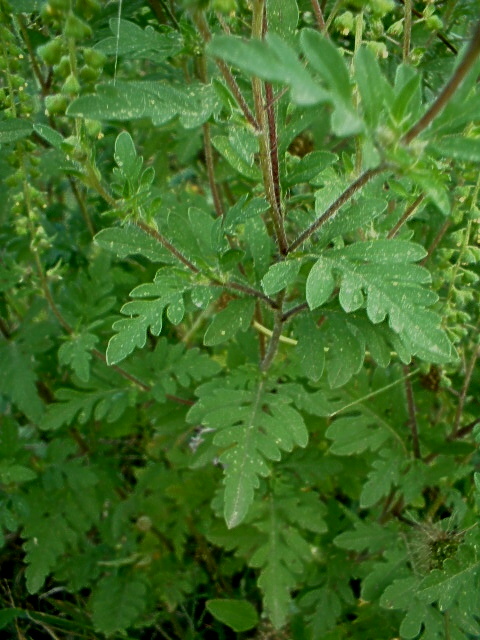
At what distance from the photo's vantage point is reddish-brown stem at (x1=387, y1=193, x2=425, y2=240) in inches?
63.5

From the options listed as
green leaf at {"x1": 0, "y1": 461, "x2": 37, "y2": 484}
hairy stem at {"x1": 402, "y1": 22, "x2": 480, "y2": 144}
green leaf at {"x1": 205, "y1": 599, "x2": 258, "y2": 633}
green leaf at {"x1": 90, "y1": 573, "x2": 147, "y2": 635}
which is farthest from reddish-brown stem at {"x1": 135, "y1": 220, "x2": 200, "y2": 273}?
green leaf at {"x1": 90, "y1": 573, "x2": 147, "y2": 635}

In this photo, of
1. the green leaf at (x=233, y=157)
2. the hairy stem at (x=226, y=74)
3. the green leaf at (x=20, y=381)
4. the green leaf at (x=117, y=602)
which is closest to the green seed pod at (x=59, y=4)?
the hairy stem at (x=226, y=74)

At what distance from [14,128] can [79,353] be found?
2.54 feet

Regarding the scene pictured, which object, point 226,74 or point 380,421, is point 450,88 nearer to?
point 226,74

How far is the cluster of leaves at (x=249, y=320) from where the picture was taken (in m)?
1.28

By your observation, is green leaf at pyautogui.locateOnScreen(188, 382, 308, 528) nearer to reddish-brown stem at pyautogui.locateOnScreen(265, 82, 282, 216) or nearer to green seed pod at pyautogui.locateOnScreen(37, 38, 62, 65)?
reddish-brown stem at pyautogui.locateOnScreen(265, 82, 282, 216)

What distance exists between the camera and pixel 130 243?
156 cm

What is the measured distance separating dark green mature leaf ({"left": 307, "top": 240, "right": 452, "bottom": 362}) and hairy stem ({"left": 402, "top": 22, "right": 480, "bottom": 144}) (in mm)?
386

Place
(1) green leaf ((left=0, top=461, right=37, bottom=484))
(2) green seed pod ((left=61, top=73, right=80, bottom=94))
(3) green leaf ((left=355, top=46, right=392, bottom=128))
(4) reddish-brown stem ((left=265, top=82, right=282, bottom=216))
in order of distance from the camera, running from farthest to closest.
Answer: (1) green leaf ((left=0, top=461, right=37, bottom=484)), (4) reddish-brown stem ((left=265, top=82, right=282, bottom=216)), (2) green seed pod ((left=61, top=73, right=80, bottom=94)), (3) green leaf ((left=355, top=46, right=392, bottom=128))

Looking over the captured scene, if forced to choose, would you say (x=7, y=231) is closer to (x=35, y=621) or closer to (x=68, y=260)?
(x=68, y=260)

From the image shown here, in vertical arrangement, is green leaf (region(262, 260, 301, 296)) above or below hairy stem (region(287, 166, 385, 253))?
below

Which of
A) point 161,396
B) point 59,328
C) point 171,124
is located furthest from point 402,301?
point 59,328

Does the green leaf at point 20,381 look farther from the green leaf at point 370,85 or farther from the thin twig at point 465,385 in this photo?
the green leaf at point 370,85

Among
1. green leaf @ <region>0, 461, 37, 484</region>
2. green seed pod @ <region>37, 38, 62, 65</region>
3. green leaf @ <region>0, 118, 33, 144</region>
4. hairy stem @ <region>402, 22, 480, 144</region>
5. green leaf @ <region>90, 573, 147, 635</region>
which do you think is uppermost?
green seed pod @ <region>37, 38, 62, 65</region>
